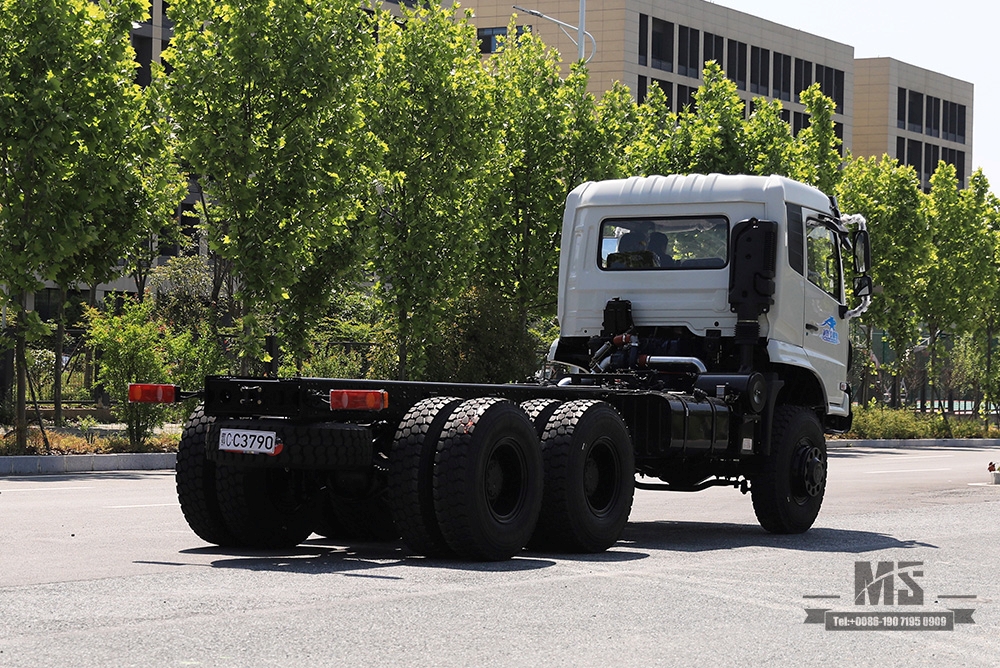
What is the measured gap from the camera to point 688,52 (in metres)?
90.1

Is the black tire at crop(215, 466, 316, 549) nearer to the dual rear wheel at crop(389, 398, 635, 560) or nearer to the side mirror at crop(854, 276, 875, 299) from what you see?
the dual rear wheel at crop(389, 398, 635, 560)

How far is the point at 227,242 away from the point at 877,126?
3418 inches

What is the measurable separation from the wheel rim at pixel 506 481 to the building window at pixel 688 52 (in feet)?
264

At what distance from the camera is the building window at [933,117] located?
111938 millimetres

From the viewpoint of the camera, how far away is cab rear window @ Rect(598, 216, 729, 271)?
45.1 feet

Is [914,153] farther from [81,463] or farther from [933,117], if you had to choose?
[81,463]

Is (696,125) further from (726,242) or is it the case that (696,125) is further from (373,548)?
(373,548)

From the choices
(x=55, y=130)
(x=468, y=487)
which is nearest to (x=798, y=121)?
(x=55, y=130)

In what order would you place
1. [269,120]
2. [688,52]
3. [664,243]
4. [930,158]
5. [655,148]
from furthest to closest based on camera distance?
[930,158], [688,52], [655,148], [269,120], [664,243]

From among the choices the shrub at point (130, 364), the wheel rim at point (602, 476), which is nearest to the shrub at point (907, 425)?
the shrub at point (130, 364)

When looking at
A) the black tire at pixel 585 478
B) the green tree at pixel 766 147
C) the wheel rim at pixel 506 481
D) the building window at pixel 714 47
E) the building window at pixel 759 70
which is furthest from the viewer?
the building window at pixel 759 70

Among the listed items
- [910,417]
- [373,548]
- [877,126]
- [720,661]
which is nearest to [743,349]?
[373,548]

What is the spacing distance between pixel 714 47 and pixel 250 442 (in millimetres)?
84244

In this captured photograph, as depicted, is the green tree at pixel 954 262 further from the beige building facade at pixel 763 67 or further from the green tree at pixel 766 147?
the beige building facade at pixel 763 67
